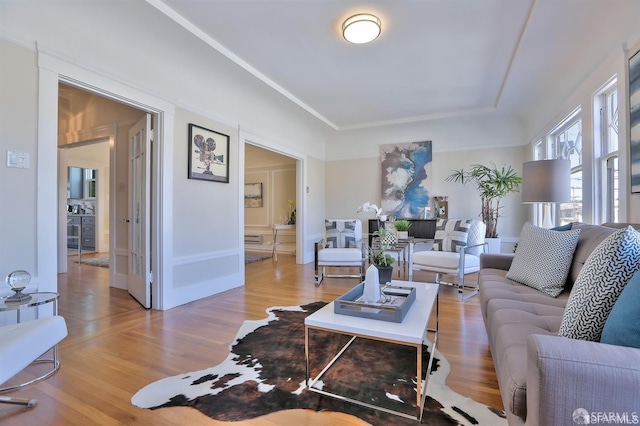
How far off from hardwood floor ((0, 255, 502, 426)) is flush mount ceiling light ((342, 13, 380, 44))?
2.71m

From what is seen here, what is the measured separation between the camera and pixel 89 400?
1593 millimetres

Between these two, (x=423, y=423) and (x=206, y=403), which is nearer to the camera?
(x=423, y=423)

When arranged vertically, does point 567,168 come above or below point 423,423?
above

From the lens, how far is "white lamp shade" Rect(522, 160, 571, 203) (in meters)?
2.71

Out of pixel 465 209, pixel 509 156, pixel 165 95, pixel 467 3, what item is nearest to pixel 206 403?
pixel 165 95

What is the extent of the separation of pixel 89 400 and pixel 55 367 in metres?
0.57

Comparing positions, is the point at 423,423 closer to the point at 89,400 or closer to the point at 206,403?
the point at 206,403

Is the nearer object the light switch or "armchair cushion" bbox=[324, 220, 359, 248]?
the light switch

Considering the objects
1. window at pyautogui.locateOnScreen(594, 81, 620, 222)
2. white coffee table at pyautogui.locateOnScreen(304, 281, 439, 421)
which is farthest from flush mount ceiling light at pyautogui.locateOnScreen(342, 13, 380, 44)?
white coffee table at pyautogui.locateOnScreen(304, 281, 439, 421)

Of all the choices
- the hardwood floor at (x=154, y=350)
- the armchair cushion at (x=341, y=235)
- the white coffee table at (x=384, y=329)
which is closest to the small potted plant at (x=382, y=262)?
the white coffee table at (x=384, y=329)

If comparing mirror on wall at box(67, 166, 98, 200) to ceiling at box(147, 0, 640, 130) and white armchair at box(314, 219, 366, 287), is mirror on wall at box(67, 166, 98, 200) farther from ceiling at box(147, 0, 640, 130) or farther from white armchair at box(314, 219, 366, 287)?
white armchair at box(314, 219, 366, 287)

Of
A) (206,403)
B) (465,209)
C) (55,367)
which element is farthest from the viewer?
(465,209)

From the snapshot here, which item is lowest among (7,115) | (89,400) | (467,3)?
(89,400)

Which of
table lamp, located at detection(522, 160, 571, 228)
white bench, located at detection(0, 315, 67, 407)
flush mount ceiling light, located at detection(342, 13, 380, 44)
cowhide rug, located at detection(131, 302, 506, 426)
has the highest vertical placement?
flush mount ceiling light, located at detection(342, 13, 380, 44)
